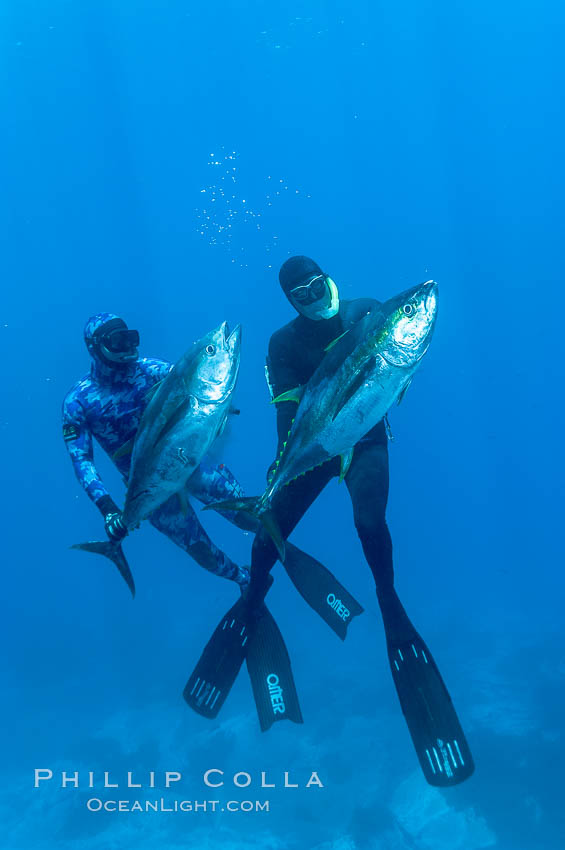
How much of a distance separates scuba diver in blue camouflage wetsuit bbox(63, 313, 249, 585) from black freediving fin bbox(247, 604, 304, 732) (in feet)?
1.87

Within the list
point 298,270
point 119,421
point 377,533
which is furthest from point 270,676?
point 298,270

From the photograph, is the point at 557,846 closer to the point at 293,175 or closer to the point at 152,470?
the point at 152,470

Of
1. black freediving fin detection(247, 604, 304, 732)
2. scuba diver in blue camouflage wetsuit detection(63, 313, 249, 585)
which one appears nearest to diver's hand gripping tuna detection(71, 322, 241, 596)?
scuba diver in blue camouflage wetsuit detection(63, 313, 249, 585)

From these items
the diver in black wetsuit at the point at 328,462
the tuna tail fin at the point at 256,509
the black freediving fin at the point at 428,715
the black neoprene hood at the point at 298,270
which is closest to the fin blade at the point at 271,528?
the tuna tail fin at the point at 256,509

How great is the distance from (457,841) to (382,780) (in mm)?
1486

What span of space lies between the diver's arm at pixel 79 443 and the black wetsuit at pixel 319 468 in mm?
1222

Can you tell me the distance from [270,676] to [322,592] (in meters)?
0.73

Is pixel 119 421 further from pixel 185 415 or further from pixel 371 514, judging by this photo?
pixel 371 514

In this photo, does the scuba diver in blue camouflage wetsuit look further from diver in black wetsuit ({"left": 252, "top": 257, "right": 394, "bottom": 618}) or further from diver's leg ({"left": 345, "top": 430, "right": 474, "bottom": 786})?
diver's leg ({"left": 345, "top": 430, "right": 474, "bottom": 786})

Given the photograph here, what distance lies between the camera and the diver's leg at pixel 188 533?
4.39 m

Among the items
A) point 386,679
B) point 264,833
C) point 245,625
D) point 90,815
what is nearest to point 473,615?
point 386,679

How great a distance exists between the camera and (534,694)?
10.4 m

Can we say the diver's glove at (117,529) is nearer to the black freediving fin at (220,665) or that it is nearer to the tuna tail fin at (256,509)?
the tuna tail fin at (256,509)

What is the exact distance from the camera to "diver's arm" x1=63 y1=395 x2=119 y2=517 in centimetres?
386
